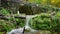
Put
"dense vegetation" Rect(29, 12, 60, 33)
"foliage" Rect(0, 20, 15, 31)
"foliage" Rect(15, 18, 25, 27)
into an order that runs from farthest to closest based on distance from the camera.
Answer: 1. "foliage" Rect(15, 18, 25, 27)
2. "dense vegetation" Rect(29, 12, 60, 33)
3. "foliage" Rect(0, 20, 15, 31)

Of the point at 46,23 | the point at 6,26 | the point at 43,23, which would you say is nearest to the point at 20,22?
the point at 6,26

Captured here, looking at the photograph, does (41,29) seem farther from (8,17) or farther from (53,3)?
(53,3)

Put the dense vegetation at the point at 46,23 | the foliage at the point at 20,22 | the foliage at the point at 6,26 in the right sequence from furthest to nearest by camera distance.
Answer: the foliage at the point at 20,22
the dense vegetation at the point at 46,23
the foliage at the point at 6,26

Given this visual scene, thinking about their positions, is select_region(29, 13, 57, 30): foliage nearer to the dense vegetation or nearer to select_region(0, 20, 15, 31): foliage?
the dense vegetation

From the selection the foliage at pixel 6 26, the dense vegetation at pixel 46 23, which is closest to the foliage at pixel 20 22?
the dense vegetation at pixel 46 23

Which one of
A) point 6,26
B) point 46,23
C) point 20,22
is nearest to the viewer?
point 6,26

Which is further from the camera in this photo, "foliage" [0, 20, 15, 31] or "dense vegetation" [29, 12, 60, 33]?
"dense vegetation" [29, 12, 60, 33]

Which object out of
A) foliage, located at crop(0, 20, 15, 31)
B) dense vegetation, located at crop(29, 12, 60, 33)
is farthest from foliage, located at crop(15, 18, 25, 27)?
foliage, located at crop(0, 20, 15, 31)

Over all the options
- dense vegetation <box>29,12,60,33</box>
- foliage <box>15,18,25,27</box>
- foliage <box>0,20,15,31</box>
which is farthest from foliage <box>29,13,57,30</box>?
foliage <box>0,20,15,31</box>

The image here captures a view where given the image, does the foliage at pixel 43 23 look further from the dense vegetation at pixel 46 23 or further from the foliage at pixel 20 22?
the foliage at pixel 20 22

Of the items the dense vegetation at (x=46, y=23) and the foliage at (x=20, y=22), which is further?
the foliage at (x=20, y=22)

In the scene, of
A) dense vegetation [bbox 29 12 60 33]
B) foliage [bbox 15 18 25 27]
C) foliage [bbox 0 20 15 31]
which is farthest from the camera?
foliage [bbox 15 18 25 27]

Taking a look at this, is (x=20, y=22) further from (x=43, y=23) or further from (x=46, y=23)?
(x=46, y=23)

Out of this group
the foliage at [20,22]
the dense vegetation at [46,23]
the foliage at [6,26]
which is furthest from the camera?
the foliage at [20,22]
